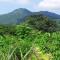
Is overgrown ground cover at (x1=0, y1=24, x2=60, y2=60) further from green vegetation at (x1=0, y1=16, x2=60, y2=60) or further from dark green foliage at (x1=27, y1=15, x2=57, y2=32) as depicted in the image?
dark green foliage at (x1=27, y1=15, x2=57, y2=32)

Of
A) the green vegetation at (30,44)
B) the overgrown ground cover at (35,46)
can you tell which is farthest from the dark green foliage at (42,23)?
the overgrown ground cover at (35,46)

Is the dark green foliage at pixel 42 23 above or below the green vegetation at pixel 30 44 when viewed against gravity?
above

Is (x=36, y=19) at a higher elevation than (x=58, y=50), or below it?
higher

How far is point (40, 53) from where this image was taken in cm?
1010

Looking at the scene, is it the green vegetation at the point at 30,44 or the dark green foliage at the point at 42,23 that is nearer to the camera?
the green vegetation at the point at 30,44

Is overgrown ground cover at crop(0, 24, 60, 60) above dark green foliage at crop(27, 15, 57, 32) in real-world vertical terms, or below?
below

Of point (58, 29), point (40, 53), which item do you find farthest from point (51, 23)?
point (40, 53)

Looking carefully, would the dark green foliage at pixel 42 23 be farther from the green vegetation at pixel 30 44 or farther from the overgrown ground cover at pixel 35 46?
the overgrown ground cover at pixel 35 46

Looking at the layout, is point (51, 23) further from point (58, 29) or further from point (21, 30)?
point (21, 30)

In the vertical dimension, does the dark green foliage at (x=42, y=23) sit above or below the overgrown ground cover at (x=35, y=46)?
above

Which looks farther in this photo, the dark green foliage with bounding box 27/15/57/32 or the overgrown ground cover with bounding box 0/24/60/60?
the dark green foliage with bounding box 27/15/57/32

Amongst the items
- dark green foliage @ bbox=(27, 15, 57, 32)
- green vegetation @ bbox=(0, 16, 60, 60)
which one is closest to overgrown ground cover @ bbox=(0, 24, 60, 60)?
green vegetation @ bbox=(0, 16, 60, 60)

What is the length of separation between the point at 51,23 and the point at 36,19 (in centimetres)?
86

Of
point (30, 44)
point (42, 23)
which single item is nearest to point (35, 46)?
point (30, 44)
